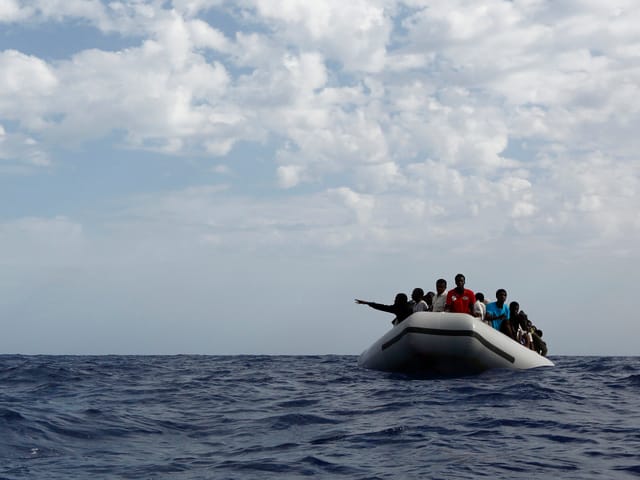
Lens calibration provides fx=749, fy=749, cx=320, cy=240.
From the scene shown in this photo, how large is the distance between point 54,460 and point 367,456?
2.98 metres

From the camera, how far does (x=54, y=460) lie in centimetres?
714

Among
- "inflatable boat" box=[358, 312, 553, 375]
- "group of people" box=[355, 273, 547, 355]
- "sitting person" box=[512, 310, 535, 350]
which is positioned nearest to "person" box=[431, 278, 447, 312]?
"group of people" box=[355, 273, 547, 355]

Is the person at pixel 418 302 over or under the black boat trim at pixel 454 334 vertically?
over

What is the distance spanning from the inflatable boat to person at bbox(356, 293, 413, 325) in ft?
2.71

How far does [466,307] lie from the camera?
14914mm

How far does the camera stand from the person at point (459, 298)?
14.7 metres

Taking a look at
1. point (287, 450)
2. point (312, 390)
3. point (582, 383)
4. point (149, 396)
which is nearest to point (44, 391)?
point (149, 396)

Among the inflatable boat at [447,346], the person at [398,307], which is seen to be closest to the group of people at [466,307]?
the person at [398,307]

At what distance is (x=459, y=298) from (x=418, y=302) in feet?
3.84

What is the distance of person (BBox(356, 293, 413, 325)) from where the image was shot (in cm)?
1570

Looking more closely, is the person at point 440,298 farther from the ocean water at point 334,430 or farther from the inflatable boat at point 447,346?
the ocean water at point 334,430

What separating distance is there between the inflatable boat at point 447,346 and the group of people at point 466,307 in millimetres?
834

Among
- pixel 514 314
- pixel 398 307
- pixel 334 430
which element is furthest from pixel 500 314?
pixel 334 430

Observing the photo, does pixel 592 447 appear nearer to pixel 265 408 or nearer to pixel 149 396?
pixel 265 408
